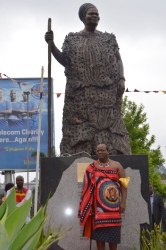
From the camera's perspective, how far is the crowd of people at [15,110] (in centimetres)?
2256

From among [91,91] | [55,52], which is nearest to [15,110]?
[55,52]

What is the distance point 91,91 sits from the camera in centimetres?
750

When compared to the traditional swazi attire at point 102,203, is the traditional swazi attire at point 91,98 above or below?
above

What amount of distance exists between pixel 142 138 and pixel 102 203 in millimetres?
15931

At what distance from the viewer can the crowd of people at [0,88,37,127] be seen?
22562mm

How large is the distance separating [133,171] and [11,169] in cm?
1644

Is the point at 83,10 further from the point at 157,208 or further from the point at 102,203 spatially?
the point at 102,203

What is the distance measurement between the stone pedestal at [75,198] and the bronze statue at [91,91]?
→ 82cm

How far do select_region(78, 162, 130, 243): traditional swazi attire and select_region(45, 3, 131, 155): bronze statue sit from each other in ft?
5.21

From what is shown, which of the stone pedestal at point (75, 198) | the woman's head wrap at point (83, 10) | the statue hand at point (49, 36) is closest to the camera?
the stone pedestal at point (75, 198)

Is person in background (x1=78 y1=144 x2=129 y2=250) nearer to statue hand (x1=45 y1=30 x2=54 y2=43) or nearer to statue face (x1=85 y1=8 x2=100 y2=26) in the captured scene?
statue hand (x1=45 y1=30 x2=54 y2=43)

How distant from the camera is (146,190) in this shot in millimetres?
6453

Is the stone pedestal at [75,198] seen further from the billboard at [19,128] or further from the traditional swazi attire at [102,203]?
the billboard at [19,128]

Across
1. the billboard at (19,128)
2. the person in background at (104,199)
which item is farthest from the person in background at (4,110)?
the person in background at (104,199)
